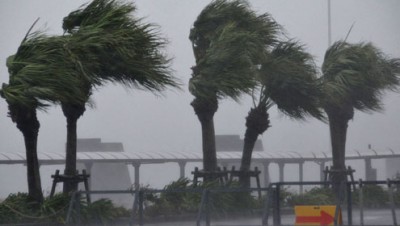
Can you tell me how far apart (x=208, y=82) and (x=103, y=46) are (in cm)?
531

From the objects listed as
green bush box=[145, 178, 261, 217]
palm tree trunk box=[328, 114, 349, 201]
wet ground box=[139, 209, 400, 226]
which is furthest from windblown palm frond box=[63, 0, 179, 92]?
palm tree trunk box=[328, 114, 349, 201]

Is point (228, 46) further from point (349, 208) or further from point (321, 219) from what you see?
point (321, 219)

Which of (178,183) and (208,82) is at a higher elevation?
(208,82)

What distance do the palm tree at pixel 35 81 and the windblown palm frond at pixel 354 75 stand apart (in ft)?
41.6

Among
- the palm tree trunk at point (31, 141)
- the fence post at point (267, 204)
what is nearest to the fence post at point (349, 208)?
the fence post at point (267, 204)

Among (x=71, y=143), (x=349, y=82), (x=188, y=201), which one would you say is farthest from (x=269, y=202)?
(x=349, y=82)

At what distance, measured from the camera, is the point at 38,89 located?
75.3 feet

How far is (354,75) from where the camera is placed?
115 feet

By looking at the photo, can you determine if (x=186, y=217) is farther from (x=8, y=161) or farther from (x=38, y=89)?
(x=8, y=161)

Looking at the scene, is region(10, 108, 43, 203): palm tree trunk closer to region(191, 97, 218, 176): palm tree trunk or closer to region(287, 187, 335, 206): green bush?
region(191, 97, 218, 176): palm tree trunk

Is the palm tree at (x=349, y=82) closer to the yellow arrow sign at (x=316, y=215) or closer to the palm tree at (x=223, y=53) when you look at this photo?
the palm tree at (x=223, y=53)

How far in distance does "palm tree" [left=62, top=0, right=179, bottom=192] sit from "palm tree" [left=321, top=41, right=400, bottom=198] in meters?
9.59

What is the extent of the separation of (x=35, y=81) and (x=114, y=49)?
8.39 feet

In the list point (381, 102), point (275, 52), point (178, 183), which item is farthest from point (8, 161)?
point (381, 102)
